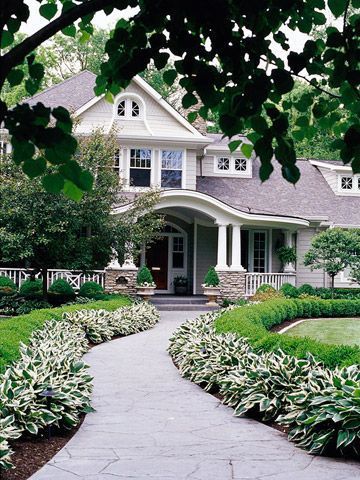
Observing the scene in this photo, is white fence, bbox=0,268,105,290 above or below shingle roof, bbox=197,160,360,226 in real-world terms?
below

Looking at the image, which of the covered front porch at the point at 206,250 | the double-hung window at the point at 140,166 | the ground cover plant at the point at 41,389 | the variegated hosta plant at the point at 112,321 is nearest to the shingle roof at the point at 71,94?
the double-hung window at the point at 140,166

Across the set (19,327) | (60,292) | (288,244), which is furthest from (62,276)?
(19,327)

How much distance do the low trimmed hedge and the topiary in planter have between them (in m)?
6.13

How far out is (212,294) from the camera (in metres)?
21.7

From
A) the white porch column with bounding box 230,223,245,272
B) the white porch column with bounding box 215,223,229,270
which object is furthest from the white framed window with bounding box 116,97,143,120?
the white porch column with bounding box 230,223,245,272

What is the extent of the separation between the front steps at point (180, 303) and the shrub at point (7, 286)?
14.6 ft

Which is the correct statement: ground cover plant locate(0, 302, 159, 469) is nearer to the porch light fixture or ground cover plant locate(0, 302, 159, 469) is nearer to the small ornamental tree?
the porch light fixture

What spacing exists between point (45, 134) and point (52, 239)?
14408 mm

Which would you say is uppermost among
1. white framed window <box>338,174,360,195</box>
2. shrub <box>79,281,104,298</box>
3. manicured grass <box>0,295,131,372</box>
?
white framed window <box>338,174,360,195</box>

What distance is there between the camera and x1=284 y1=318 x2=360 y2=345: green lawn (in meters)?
14.1

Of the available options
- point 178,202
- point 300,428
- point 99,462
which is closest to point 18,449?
point 99,462

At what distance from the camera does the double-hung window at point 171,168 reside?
23.9m

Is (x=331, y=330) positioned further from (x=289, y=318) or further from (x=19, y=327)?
(x=19, y=327)

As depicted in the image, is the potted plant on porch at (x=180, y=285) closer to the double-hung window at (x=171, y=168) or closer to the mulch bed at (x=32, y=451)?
the double-hung window at (x=171, y=168)
